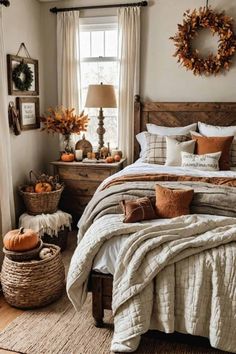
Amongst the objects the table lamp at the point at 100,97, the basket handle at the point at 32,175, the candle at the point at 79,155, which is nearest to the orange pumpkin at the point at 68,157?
the candle at the point at 79,155

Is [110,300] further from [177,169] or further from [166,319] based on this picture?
[177,169]

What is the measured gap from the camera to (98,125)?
4379mm

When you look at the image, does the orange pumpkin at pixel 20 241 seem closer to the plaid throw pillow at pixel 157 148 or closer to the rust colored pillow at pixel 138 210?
the rust colored pillow at pixel 138 210

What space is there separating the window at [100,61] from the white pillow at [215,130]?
3.59 feet

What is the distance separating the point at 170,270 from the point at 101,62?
308 centimetres

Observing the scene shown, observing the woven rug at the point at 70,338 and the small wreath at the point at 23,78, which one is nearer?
the woven rug at the point at 70,338

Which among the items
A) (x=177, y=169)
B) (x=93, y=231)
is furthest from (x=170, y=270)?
(x=177, y=169)

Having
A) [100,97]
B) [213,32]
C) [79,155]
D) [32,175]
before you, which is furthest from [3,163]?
[213,32]

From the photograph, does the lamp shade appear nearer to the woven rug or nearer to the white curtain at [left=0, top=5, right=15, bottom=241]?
the white curtain at [left=0, top=5, right=15, bottom=241]

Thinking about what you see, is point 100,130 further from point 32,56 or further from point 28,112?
point 32,56

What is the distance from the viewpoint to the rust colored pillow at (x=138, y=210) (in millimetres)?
2416

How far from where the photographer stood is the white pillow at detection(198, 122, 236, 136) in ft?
12.4

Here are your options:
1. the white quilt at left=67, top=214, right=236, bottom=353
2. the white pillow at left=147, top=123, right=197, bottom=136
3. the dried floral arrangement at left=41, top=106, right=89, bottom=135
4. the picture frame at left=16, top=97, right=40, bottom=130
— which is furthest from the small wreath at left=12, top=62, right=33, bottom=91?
the white quilt at left=67, top=214, right=236, bottom=353

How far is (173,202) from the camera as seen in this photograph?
248 centimetres
